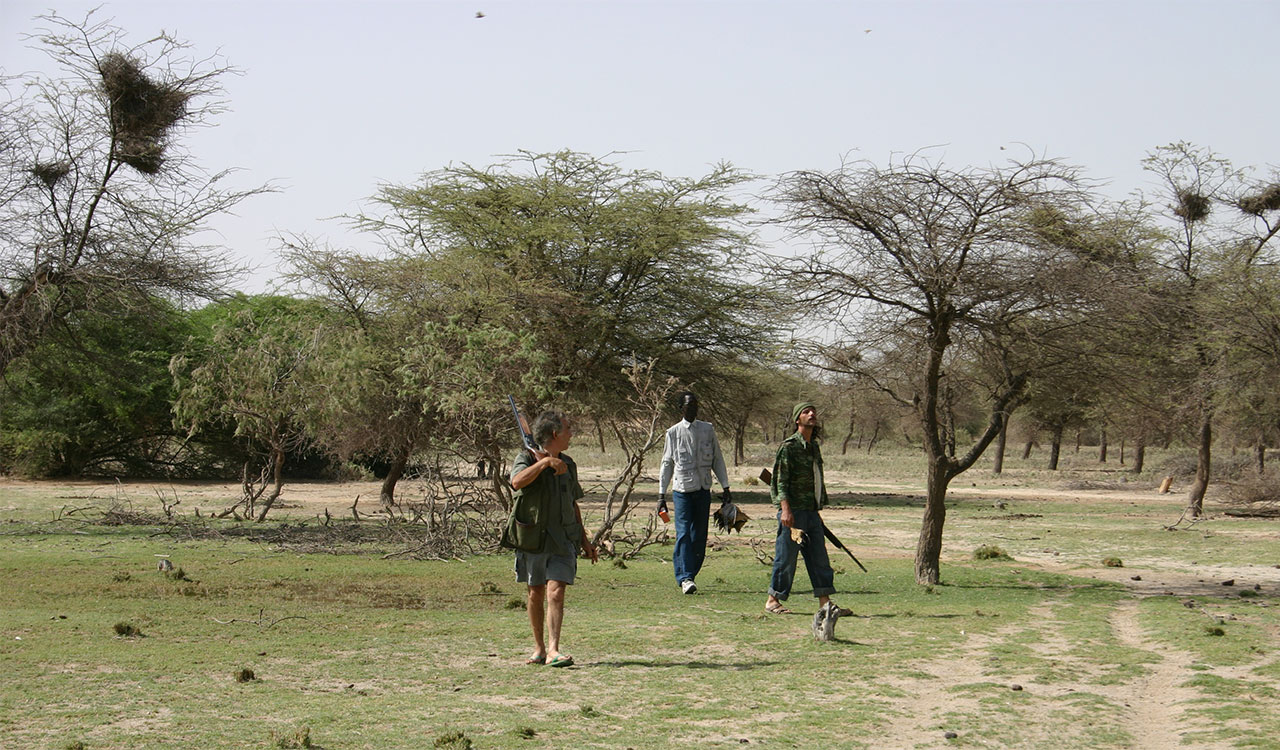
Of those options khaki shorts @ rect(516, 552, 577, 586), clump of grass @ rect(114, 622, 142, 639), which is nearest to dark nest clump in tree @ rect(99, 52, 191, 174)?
clump of grass @ rect(114, 622, 142, 639)

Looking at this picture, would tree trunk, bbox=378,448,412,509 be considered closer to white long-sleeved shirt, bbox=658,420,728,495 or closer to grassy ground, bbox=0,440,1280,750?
grassy ground, bbox=0,440,1280,750

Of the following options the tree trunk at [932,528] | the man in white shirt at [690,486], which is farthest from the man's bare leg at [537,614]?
the tree trunk at [932,528]

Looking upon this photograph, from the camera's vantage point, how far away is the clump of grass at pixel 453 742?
210 inches

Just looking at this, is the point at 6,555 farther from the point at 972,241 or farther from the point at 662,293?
the point at 662,293

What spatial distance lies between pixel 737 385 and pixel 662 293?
3.25 m

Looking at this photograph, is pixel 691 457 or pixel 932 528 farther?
pixel 932 528

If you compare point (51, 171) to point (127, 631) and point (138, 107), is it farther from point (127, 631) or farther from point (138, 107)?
point (127, 631)

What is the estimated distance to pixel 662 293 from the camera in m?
28.2

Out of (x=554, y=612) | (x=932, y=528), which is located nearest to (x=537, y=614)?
(x=554, y=612)

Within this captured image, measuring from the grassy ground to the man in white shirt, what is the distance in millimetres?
415

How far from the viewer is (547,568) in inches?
297

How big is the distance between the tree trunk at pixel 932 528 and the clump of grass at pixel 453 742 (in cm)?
729

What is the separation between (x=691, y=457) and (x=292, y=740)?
20.8 feet

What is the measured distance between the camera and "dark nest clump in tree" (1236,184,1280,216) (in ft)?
76.3
